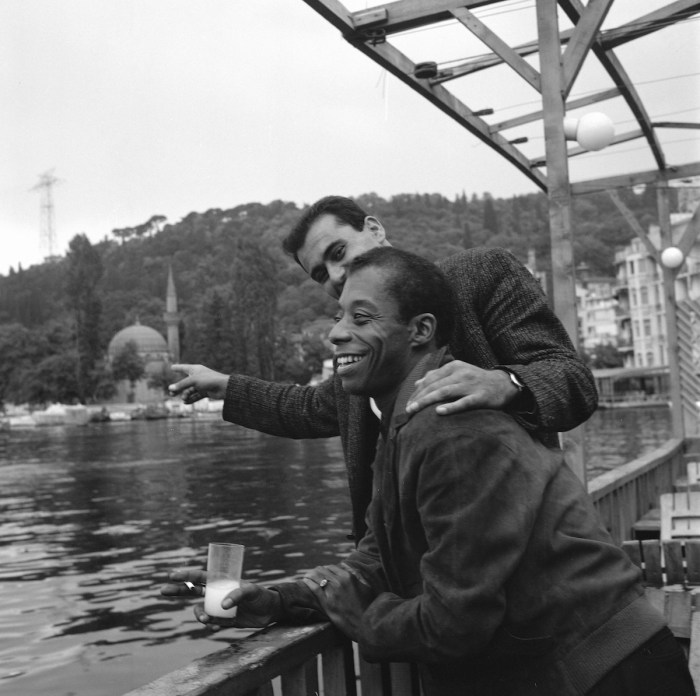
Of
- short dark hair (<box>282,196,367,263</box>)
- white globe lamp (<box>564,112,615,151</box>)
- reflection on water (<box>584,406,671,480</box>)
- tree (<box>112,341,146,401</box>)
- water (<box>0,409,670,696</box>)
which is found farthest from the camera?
tree (<box>112,341,146,401</box>)

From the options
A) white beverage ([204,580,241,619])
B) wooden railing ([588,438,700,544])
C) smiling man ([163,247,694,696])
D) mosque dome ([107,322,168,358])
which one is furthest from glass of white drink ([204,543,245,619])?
mosque dome ([107,322,168,358])

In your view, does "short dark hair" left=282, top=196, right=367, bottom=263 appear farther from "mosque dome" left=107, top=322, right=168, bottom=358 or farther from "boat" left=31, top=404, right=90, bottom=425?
"mosque dome" left=107, top=322, right=168, bottom=358

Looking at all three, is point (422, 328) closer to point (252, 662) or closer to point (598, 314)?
point (252, 662)

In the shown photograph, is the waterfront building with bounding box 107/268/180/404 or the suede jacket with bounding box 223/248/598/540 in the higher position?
the waterfront building with bounding box 107/268/180/404

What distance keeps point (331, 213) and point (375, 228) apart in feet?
0.43

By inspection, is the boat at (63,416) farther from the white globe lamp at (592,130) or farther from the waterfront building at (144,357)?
the white globe lamp at (592,130)

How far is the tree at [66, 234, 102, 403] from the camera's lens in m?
113

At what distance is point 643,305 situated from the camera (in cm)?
8794

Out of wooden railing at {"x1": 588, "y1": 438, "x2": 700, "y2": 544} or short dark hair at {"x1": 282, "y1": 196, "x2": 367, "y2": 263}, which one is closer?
short dark hair at {"x1": 282, "y1": 196, "x2": 367, "y2": 263}

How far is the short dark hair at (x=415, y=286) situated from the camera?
1984 mm

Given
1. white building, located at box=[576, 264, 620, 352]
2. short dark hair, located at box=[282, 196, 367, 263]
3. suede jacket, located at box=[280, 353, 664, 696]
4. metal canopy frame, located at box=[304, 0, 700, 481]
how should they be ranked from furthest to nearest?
white building, located at box=[576, 264, 620, 352]
metal canopy frame, located at box=[304, 0, 700, 481]
short dark hair, located at box=[282, 196, 367, 263]
suede jacket, located at box=[280, 353, 664, 696]

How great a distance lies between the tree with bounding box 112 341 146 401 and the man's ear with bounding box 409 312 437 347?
130 meters

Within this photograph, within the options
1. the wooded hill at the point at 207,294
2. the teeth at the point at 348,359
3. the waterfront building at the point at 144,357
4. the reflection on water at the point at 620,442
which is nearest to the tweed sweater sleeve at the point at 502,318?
the teeth at the point at 348,359

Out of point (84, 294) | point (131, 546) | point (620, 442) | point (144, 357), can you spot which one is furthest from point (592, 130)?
point (144, 357)
